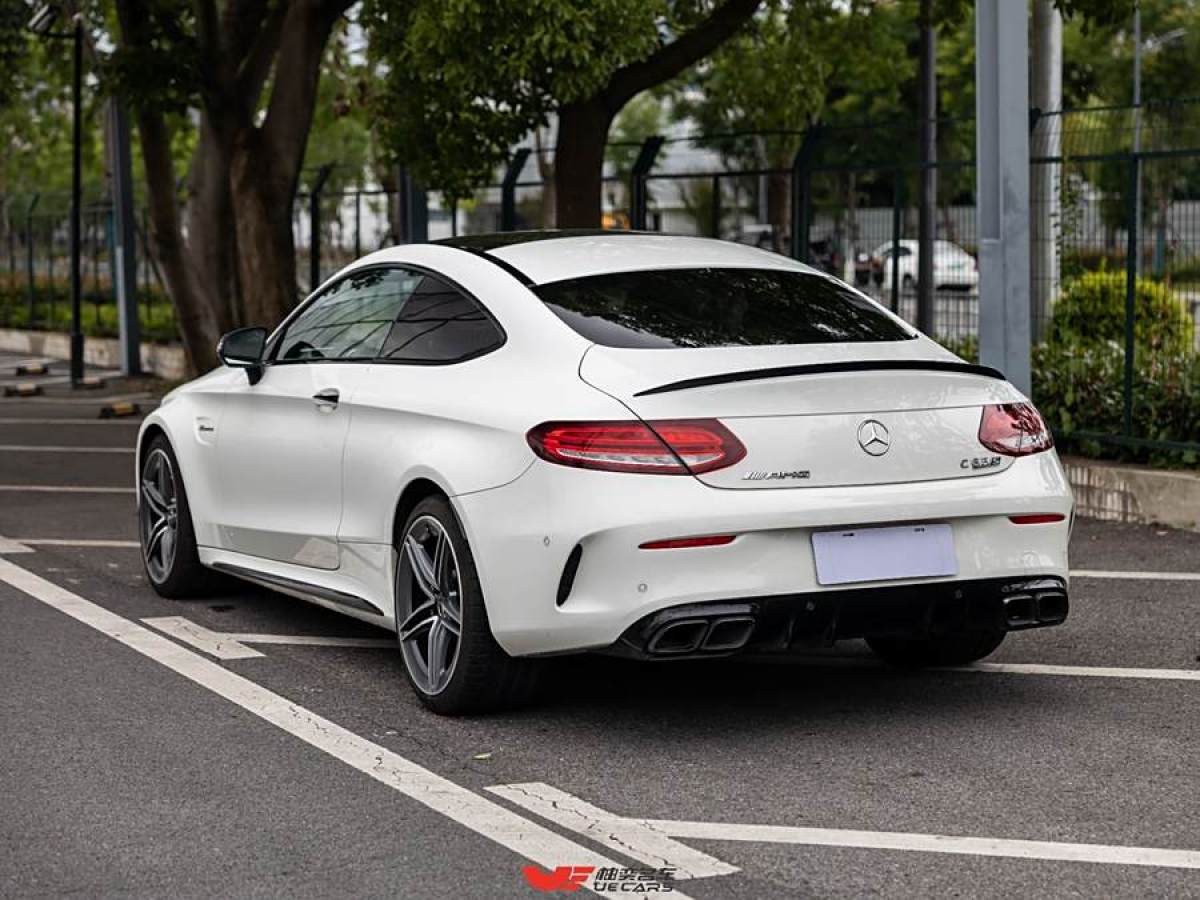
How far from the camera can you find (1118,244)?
39.3ft

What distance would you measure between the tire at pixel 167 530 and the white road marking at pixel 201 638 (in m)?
0.35

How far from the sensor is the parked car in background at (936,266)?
12586 millimetres

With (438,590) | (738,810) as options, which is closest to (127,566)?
(438,590)

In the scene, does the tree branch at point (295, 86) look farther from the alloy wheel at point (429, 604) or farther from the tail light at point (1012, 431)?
the tail light at point (1012, 431)

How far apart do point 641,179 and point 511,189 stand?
149 cm

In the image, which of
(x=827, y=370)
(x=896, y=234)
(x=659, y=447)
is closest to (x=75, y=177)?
(x=896, y=234)

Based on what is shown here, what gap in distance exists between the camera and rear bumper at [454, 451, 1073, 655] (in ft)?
19.3

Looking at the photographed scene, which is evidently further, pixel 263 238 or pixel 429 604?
pixel 263 238

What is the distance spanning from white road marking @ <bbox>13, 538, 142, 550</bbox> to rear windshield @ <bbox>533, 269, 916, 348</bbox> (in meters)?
4.44

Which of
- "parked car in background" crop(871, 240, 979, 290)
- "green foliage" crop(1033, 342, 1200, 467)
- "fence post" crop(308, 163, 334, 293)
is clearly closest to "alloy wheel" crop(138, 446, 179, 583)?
"green foliage" crop(1033, 342, 1200, 467)

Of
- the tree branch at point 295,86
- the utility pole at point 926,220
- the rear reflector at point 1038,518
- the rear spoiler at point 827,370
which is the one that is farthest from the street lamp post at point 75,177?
the rear reflector at point 1038,518

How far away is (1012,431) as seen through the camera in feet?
20.9

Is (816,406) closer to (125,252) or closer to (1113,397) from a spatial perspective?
(1113,397)

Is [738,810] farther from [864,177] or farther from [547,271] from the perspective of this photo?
[864,177]
